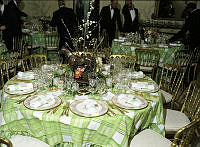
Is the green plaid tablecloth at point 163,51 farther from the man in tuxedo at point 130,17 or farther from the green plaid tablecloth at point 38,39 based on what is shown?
the green plaid tablecloth at point 38,39

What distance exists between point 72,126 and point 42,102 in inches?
14.5

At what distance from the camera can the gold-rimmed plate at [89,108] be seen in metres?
1.60

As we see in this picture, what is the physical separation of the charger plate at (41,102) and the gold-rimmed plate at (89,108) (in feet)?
0.53

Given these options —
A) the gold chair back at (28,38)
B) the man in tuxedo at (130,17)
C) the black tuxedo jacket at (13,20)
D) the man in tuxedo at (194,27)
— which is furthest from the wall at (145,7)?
the black tuxedo jacket at (13,20)

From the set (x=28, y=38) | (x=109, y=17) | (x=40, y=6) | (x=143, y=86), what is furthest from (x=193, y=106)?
(x=40, y=6)

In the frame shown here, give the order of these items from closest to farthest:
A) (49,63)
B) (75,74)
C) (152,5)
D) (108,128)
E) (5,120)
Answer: (108,128) → (5,120) → (75,74) → (49,63) → (152,5)

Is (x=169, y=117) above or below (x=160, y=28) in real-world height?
below

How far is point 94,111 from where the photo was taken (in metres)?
1.63

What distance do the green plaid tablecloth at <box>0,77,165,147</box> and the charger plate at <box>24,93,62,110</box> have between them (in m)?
0.04

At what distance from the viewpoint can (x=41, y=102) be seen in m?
1.73

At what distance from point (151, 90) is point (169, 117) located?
423mm

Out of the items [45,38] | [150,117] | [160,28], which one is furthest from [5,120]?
[160,28]

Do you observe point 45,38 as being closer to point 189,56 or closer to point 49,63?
point 49,63

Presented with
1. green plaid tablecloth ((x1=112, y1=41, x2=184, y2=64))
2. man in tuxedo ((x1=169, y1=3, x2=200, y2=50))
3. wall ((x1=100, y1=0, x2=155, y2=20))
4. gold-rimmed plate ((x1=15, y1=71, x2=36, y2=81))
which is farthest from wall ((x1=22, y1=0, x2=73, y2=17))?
gold-rimmed plate ((x1=15, y1=71, x2=36, y2=81))
